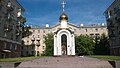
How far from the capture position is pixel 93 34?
74.1 meters

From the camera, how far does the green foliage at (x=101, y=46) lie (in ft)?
199

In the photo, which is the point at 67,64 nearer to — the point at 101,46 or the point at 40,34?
the point at 101,46

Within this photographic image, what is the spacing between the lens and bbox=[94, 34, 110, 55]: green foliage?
60781 millimetres

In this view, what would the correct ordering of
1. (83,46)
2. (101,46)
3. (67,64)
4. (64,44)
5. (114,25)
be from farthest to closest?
(101,46), (83,46), (114,25), (64,44), (67,64)

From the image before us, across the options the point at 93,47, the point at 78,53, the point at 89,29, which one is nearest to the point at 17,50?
the point at 78,53

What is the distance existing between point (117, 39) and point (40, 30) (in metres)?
35.8

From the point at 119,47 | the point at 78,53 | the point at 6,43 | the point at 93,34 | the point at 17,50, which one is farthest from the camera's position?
the point at 93,34

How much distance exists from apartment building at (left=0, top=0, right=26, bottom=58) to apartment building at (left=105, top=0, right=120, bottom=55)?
1068 inches

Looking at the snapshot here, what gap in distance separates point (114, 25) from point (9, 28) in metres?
29.1

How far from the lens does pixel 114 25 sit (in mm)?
52000

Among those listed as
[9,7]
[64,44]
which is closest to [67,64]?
[64,44]

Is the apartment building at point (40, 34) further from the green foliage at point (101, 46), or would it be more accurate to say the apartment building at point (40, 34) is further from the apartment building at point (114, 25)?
the apartment building at point (114, 25)

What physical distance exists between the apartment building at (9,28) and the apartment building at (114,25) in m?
27.1

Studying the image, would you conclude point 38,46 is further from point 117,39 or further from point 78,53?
point 117,39
